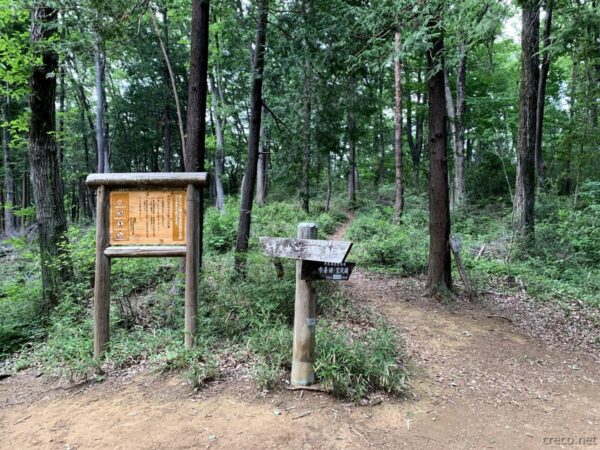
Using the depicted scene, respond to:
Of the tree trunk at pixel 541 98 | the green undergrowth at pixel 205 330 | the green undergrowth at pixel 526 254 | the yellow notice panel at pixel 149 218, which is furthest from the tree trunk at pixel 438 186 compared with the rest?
the tree trunk at pixel 541 98

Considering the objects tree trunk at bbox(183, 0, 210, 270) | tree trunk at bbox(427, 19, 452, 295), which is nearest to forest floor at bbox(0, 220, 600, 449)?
tree trunk at bbox(427, 19, 452, 295)

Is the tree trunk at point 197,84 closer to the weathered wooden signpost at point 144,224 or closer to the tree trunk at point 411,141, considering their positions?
the weathered wooden signpost at point 144,224

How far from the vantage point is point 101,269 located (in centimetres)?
452

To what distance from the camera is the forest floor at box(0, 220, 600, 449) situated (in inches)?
121

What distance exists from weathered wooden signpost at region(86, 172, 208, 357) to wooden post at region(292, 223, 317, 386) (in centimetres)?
148

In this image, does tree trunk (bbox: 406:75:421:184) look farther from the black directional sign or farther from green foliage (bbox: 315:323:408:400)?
the black directional sign

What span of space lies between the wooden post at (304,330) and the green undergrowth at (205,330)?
157mm

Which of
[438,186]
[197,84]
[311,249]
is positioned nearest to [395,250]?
[438,186]

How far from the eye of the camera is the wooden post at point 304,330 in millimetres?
3682

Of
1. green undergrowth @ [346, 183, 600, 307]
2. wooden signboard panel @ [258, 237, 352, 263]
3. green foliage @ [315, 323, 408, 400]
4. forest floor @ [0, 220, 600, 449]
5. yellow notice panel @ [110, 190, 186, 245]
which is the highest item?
yellow notice panel @ [110, 190, 186, 245]

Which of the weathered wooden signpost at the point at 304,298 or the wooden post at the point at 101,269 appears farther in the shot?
the wooden post at the point at 101,269

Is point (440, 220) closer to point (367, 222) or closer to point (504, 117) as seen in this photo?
point (367, 222)

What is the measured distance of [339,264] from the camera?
11.6ft

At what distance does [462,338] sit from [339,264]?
9.77ft
